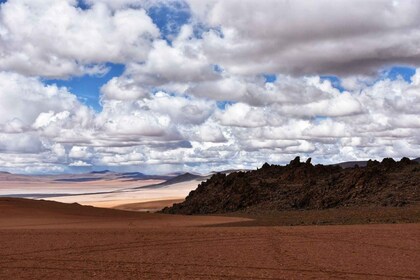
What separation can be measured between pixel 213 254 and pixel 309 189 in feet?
103

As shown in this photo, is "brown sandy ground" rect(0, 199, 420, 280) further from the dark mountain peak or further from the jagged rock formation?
the dark mountain peak

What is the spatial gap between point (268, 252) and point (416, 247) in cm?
555

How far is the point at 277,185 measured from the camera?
5222cm

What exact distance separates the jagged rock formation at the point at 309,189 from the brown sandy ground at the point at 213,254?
1779cm

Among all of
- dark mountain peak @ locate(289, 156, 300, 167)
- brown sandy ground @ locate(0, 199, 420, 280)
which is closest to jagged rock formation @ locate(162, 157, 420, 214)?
dark mountain peak @ locate(289, 156, 300, 167)

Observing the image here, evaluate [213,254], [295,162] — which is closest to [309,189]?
[295,162]

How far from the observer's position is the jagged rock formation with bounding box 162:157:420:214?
42794 mm

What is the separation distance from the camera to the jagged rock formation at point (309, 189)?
140ft

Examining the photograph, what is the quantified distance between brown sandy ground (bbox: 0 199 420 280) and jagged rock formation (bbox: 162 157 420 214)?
17.8 metres

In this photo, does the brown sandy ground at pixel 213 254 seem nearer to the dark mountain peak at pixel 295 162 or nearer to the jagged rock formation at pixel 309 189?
the jagged rock formation at pixel 309 189

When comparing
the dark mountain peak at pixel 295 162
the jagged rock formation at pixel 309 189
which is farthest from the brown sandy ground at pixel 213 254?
the dark mountain peak at pixel 295 162

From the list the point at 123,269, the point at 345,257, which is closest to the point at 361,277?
the point at 345,257

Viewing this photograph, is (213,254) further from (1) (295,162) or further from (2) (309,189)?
(1) (295,162)

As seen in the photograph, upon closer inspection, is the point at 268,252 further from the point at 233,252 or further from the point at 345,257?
the point at 345,257
